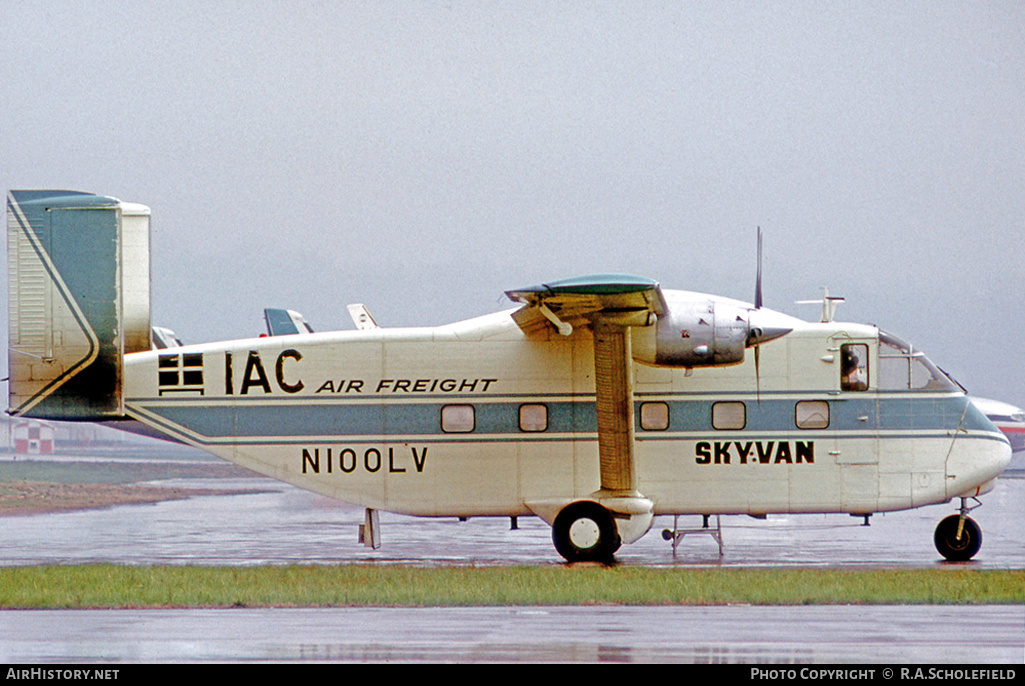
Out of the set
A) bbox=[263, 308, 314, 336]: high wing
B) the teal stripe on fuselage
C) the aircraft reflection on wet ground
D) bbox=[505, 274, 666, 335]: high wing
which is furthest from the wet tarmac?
bbox=[263, 308, 314, 336]: high wing

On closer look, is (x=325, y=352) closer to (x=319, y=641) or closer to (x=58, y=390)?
(x=58, y=390)

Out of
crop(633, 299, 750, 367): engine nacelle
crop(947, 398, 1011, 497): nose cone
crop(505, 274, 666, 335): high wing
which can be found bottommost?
crop(947, 398, 1011, 497): nose cone

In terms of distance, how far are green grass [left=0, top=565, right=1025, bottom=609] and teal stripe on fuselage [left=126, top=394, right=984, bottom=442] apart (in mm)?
2021

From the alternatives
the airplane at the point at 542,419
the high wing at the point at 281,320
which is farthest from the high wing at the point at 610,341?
the high wing at the point at 281,320

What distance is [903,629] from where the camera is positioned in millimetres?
10320

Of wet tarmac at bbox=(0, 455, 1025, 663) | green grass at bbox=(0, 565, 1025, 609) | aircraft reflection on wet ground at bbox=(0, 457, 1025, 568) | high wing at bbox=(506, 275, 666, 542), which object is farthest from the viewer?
aircraft reflection on wet ground at bbox=(0, 457, 1025, 568)

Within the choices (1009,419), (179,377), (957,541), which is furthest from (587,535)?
(1009,419)

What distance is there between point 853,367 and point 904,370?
0.75 metres

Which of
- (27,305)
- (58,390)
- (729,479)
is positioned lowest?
(729,479)

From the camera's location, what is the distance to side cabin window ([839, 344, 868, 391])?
17641 millimetres

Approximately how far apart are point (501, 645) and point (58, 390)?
9839 mm

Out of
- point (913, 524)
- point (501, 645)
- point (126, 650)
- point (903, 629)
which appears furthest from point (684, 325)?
point (913, 524)

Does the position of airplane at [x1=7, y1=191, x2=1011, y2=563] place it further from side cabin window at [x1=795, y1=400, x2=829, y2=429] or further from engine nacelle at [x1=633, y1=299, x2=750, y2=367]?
engine nacelle at [x1=633, y1=299, x2=750, y2=367]

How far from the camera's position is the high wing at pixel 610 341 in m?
15.7
